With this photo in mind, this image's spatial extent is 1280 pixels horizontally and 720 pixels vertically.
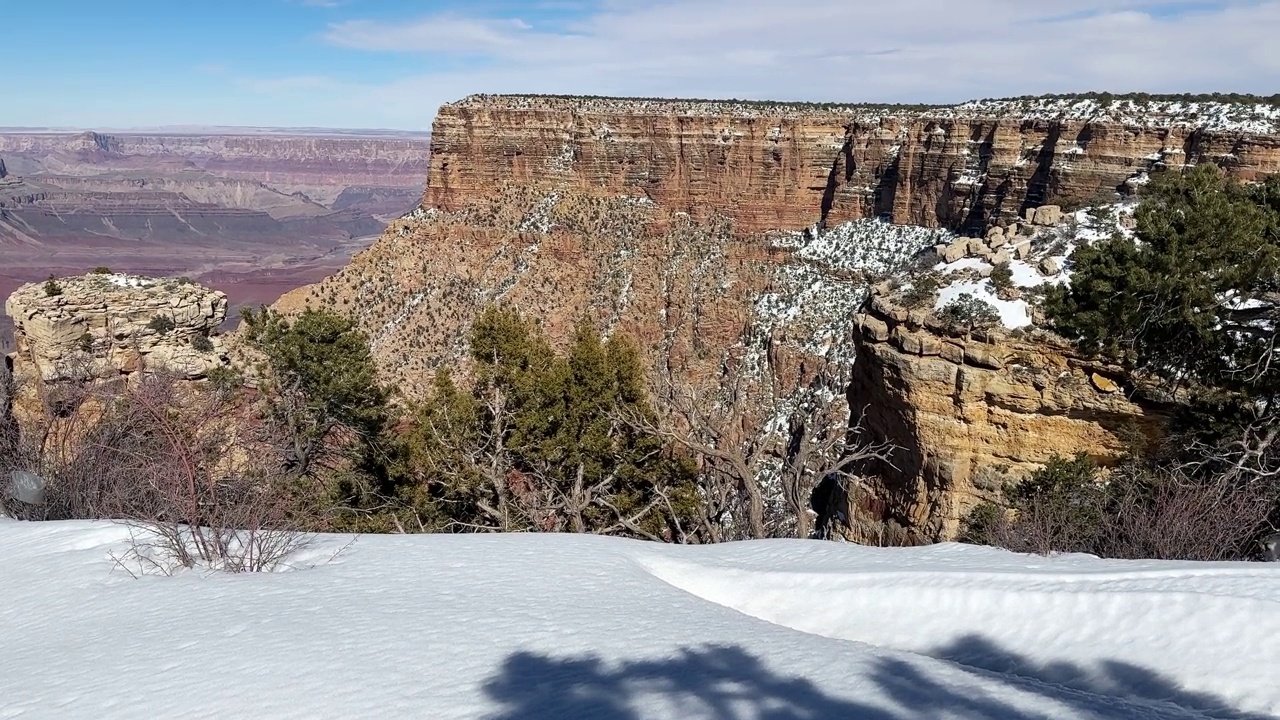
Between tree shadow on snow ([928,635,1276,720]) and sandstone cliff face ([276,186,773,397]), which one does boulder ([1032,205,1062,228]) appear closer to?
tree shadow on snow ([928,635,1276,720])

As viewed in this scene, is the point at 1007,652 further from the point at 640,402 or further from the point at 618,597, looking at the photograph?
the point at 640,402

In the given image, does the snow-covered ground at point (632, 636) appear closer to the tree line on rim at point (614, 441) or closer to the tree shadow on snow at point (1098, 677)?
the tree shadow on snow at point (1098, 677)

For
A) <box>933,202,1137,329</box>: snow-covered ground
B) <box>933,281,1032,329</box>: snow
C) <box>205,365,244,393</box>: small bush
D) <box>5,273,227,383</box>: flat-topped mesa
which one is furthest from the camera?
<box>5,273,227,383</box>: flat-topped mesa

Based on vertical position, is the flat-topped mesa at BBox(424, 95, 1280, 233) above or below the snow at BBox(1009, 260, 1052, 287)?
above

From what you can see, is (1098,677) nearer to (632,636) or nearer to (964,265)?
(632,636)

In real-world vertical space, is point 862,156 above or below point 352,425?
above

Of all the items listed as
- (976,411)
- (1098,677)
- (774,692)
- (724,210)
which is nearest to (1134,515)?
(976,411)

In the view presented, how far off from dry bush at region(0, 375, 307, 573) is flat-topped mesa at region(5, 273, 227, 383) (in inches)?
92.8

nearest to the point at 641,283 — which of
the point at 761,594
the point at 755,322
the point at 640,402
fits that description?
the point at 755,322

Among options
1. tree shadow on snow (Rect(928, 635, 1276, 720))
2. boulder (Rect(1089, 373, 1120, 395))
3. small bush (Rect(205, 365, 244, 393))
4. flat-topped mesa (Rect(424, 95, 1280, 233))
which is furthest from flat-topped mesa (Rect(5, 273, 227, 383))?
flat-topped mesa (Rect(424, 95, 1280, 233))

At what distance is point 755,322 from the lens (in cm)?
4191

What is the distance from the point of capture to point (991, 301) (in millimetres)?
14438

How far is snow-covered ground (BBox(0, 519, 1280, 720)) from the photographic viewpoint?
16.9ft

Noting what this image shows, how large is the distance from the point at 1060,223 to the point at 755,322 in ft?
83.1
